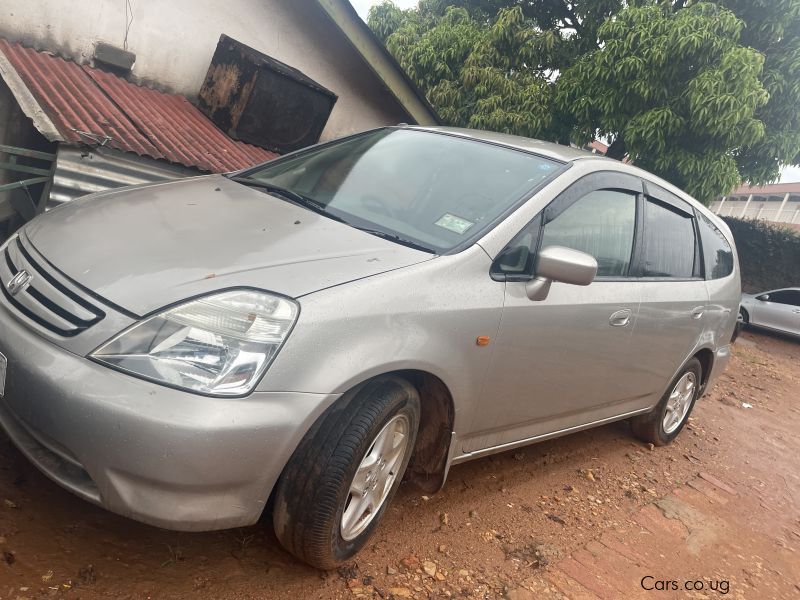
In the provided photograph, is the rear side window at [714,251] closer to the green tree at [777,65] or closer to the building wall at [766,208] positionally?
the green tree at [777,65]

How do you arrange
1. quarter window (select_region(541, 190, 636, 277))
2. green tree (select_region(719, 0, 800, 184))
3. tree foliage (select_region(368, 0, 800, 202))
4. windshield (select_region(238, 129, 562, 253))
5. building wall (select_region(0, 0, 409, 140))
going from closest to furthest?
1. windshield (select_region(238, 129, 562, 253))
2. quarter window (select_region(541, 190, 636, 277))
3. building wall (select_region(0, 0, 409, 140))
4. tree foliage (select_region(368, 0, 800, 202))
5. green tree (select_region(719, 0, 800, 184))

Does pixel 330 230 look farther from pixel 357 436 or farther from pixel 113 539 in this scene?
pixel 113 539

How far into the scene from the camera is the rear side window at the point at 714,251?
4789 millimetres

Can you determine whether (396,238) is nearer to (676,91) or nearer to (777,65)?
(676,91)

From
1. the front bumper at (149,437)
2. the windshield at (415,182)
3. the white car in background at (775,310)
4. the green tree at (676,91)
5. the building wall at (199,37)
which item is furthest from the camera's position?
the white car in background at (775,310)

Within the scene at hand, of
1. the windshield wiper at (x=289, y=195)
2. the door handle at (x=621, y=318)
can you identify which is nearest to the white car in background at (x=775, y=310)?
the door handle at (x=621, y=318)

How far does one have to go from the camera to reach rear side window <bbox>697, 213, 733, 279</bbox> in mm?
4789

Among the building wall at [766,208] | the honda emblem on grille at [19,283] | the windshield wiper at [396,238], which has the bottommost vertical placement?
the honda emblem on grille at [19,283]

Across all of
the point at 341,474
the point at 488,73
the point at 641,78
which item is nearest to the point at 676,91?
the point at 641,78

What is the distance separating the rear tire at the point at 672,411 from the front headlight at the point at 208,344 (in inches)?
137

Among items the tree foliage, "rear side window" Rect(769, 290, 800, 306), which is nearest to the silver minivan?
the tree foliage

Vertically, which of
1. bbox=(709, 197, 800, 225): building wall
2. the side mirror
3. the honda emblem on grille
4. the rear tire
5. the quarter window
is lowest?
the rear tire

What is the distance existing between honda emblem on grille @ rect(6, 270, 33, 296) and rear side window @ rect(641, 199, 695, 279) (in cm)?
308

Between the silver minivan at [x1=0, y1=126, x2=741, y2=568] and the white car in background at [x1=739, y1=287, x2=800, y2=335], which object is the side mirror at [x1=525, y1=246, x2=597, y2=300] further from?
the white car in background at [x1=739, y1=287, x2=800, y2=335]
